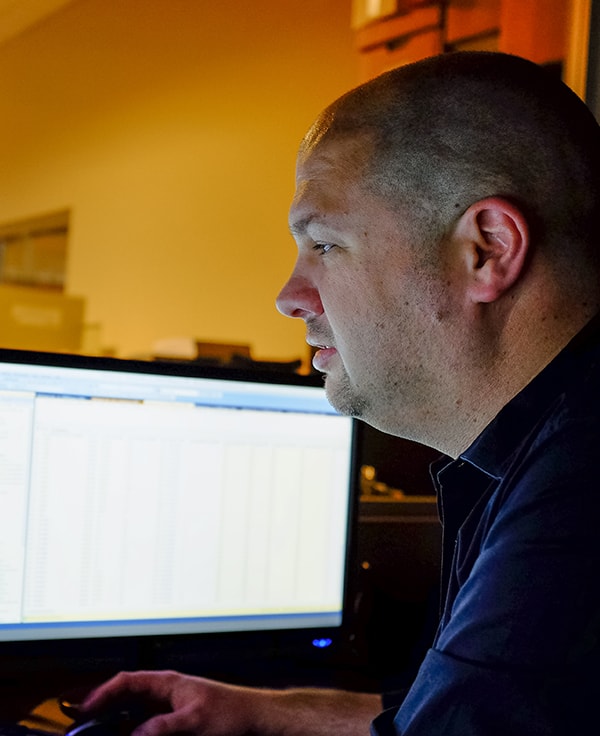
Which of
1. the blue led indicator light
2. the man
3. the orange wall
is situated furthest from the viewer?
the orange wall

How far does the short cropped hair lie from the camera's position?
29.6 inches

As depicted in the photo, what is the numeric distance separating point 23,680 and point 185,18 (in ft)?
12.9

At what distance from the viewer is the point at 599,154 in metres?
0.79

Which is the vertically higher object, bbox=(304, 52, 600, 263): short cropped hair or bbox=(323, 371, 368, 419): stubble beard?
bbox=(304, 52, 600, 263): short cropped hair

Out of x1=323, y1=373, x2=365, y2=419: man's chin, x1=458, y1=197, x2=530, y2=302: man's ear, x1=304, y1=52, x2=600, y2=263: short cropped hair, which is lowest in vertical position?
x1=323, y1=373, x2=365, y2=419: man's chin

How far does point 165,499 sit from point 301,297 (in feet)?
0.96

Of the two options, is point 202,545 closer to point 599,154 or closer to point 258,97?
point 599,154

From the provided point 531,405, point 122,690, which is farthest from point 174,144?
point 531,405

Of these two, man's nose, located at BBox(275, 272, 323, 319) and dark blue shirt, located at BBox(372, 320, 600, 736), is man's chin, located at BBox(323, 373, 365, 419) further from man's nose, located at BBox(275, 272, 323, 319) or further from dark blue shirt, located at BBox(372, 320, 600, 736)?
dark blue shirt, located at BBox(372, 320, 600, 736)

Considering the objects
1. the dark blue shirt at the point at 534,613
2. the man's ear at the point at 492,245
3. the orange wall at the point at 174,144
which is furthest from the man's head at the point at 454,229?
the orange wall at the point at 174,144

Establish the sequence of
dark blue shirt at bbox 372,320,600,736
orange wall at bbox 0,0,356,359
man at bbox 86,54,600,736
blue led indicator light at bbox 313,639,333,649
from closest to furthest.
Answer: dark blue shirt at bbox 372,320,600,736
man at bbox 86,54,600,736
blue led indicator light at bbox 313,639,333,649
orange wall at bbox 0,0,356,359

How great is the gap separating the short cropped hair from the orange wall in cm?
270

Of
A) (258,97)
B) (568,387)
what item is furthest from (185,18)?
(568,387)

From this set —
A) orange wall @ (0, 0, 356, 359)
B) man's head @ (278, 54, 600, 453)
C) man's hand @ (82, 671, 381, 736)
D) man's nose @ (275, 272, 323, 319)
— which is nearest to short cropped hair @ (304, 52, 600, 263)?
man's head @ (278, 54, 600, 453)
